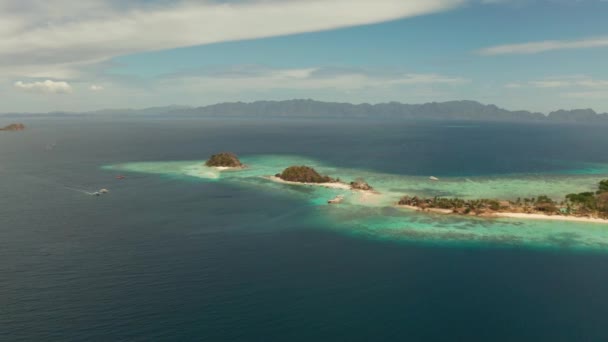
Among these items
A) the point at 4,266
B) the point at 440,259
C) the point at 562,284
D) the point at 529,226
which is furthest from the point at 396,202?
the point at 4,266

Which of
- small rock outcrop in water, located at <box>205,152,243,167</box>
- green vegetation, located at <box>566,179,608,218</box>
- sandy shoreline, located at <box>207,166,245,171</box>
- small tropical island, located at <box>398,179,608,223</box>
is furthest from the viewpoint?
small rock outcrop in water, located at <box>205,152,243,167</box>

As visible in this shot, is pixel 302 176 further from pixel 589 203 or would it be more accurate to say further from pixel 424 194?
pixel 589 203

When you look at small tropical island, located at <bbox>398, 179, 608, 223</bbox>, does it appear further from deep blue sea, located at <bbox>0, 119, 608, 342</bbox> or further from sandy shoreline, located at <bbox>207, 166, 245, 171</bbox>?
sandy shoreline, located at <bbox>207, 166, 245, 171</bbox>

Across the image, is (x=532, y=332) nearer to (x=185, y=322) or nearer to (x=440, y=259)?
(x=440, y=259)

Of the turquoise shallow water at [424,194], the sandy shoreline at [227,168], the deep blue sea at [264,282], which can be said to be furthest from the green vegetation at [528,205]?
the sandy shoreline at [227,168]

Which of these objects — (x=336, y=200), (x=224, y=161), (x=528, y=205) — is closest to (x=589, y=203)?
(x=528, y=205)

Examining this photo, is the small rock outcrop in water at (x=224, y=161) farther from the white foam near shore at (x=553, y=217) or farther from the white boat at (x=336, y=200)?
the white foam near shore at (x=553, y=217)

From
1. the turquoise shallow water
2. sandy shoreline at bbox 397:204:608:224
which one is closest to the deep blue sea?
the turquoise shallow water

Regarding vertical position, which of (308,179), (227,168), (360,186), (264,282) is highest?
(227,168)
